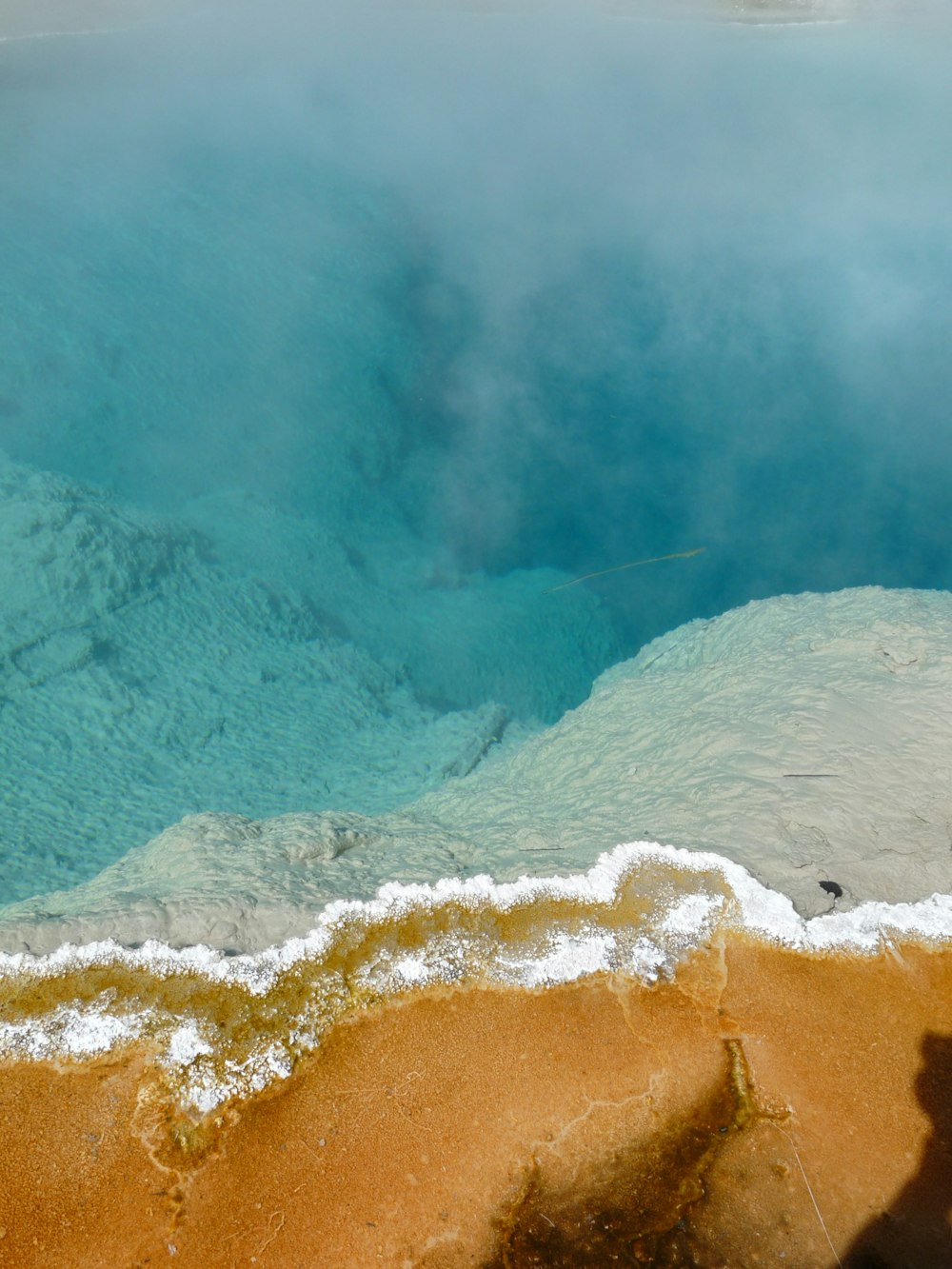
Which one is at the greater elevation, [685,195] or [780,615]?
[685,195]

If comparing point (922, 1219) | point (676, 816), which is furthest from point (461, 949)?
point (922, 1219)

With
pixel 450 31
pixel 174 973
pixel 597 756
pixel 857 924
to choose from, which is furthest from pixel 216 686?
pixel 450 31

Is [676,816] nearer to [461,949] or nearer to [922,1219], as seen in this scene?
[461,949]

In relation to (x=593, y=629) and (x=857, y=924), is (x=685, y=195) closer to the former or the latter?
(x=593, y=629)

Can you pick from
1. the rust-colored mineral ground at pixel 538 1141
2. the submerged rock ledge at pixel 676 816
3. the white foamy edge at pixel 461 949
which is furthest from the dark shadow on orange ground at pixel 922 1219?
the submerged rock ledge at pixel 676 816

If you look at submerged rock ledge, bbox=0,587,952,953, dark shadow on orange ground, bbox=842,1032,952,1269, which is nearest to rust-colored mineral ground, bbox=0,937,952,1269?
dark shadow on orange ground, bbox=842,1032,952,1269

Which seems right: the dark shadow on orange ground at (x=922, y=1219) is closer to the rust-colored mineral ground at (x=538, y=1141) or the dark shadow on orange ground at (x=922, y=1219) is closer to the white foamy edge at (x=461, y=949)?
the rust-colored mineral ground at (x=538, y=1141)
